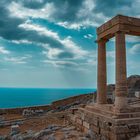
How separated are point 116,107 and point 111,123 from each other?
48.4 inches

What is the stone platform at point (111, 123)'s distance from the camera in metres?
11.5

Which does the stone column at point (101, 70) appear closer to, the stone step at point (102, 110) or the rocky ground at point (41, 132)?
the stone step at point (102, 110)

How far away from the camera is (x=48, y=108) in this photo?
24.9m

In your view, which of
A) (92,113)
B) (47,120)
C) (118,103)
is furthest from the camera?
(47,120)

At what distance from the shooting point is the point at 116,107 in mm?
12695

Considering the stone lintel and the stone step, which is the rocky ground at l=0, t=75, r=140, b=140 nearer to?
the stone step

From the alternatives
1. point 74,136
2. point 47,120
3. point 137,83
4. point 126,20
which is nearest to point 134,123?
point 74,136

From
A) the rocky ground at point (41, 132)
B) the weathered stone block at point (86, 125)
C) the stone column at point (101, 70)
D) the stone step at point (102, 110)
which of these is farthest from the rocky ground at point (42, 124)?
the stone column at point (101, 70)

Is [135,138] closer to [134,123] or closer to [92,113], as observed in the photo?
[134,123]

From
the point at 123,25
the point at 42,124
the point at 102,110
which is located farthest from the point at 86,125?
the point at 123,25

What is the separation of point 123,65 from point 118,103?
2294mm

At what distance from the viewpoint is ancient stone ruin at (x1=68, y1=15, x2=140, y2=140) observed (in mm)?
11648

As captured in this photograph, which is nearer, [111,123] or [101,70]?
[111,123]

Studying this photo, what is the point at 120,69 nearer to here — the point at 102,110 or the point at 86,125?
the point at 102,110
